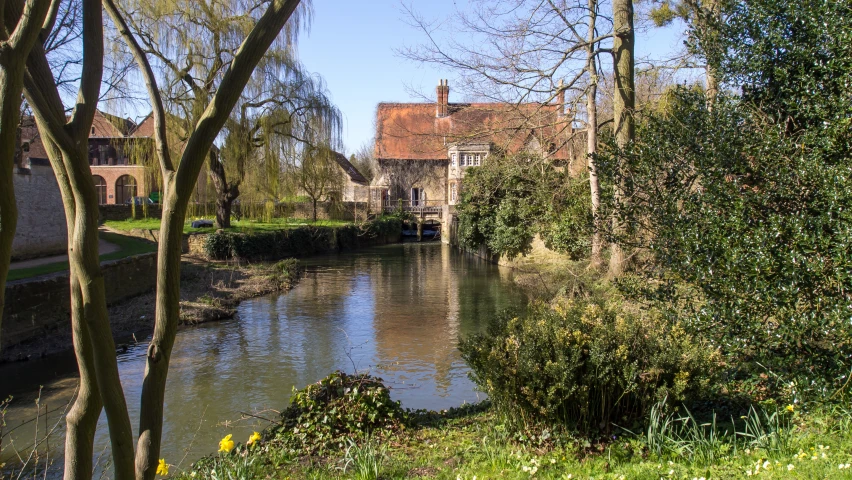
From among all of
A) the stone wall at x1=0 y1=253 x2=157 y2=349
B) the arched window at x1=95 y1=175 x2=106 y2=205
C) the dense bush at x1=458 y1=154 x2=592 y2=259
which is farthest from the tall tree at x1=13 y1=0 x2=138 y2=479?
the arched window at x1=95 y1=175 x2=106 y2=205

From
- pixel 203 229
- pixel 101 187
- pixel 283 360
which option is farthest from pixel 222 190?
pixel 101 187

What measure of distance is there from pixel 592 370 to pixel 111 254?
729 inches

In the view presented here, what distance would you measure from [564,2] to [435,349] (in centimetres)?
784

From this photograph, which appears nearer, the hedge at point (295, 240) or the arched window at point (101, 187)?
the hedge at point (295, 240)

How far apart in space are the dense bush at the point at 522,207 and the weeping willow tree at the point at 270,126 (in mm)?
7261

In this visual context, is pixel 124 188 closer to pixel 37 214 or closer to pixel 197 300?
pixel 37 214

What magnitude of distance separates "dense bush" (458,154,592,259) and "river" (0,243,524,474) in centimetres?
250

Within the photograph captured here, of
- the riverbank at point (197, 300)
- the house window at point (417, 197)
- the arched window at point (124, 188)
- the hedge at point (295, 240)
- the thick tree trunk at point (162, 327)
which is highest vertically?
A: the arched window at point (124, 188)

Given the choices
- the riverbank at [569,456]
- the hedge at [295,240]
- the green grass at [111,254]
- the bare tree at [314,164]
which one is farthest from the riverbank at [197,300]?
the bare tree at [314,164]

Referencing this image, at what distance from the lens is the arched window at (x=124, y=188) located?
47281 mm

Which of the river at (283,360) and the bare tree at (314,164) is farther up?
the bare tree at (314,164)

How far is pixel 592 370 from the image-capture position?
5.37 m

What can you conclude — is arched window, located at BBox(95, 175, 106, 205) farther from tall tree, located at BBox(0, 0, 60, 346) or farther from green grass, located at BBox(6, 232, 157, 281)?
tall tree, located at BBox(0, 0, 60, 346)

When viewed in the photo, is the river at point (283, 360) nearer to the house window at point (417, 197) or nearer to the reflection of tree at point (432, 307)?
the reflection of tree at point (432, 307)
